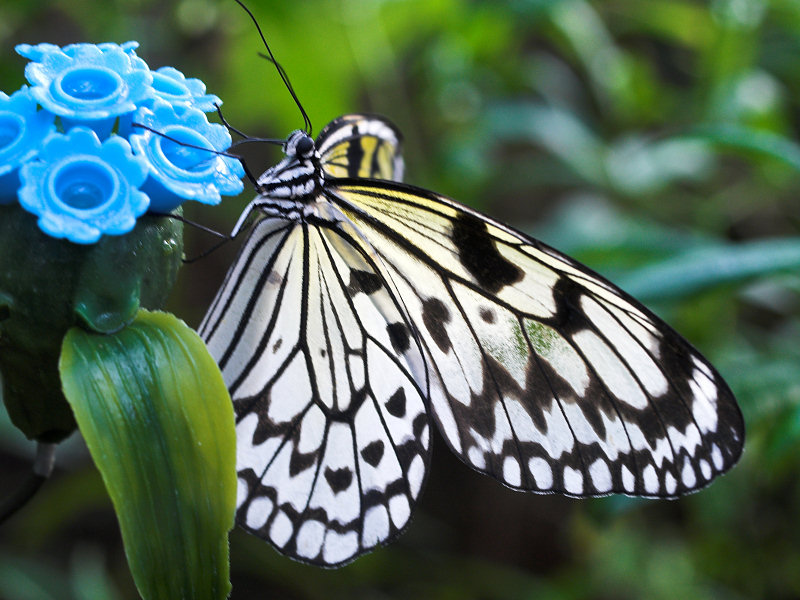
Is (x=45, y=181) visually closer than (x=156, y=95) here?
Yes

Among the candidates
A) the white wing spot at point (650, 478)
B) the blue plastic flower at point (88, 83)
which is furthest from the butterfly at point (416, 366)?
the blue plastic flower at point (88, 83)

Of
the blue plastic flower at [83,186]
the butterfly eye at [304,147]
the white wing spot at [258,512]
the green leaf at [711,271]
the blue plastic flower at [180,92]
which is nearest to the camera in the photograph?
Answer: the blue plastic flower at [83,186]

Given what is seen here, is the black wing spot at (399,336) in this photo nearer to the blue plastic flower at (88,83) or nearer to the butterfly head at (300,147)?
the butterfly head at (300,147)

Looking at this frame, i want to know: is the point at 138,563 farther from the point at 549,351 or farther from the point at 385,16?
the point at 385,16

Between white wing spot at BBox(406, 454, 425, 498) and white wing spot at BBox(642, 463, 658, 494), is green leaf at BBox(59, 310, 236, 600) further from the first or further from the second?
white wing spot at BBox(642, 463, 658, 494)

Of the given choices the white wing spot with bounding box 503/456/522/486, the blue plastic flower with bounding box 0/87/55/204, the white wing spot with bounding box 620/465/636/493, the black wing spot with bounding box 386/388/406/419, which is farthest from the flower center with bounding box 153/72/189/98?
the white wing spot with bounding box 620/465/636/493

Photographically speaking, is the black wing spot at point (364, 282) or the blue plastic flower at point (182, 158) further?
the black wing spot at point (364, 282)

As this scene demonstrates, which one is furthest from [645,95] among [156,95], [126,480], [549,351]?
[126,480]

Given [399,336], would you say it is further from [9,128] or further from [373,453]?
[9,128]
